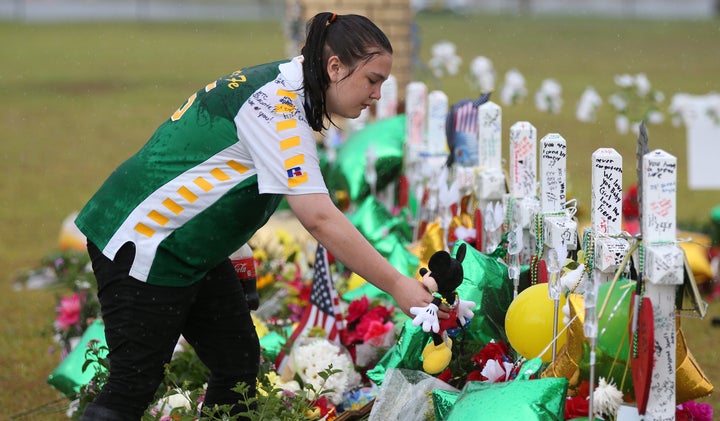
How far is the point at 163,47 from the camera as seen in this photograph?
23.5m

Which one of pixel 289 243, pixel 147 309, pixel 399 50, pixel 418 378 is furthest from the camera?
pixel 399 50

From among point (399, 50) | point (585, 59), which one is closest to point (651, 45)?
point (585, 59)

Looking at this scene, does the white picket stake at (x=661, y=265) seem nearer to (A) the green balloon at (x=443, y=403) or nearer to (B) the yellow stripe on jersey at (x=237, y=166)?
(A) the green balloon at (x=443, y=403)

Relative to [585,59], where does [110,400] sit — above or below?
below

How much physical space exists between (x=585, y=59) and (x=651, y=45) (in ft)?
7.69

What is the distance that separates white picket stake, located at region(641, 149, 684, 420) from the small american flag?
1482 mm

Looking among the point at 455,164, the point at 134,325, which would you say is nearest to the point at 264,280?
the point at 455,164

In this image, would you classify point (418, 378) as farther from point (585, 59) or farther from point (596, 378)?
point (585, 59)

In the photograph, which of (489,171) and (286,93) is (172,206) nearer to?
(286,93)

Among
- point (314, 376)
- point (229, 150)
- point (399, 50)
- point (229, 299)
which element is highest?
point (399, 50)

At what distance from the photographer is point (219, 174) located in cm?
264

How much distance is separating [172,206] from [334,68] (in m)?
0.52

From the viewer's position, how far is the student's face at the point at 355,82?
262cm

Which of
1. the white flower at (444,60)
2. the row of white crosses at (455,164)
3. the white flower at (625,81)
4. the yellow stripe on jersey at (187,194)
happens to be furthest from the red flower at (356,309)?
the white flower at (444,60)
